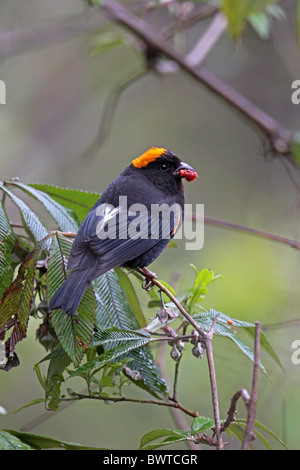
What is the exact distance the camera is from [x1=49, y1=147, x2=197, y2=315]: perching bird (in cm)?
203

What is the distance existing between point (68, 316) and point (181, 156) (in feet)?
17.7

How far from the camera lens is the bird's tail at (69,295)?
1846mm

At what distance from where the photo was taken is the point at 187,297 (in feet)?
6.91

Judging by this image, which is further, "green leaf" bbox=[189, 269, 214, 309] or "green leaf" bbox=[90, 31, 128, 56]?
"green leaf" bbox=[90, 31, 128, 56]

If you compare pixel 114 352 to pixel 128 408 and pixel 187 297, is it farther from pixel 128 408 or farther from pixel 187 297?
pixel 128 408

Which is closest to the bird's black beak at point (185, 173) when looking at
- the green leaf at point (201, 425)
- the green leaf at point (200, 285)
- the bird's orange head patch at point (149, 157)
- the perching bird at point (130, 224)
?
the perching bird at point (130, 224)

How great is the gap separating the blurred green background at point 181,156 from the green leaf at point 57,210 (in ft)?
6.09

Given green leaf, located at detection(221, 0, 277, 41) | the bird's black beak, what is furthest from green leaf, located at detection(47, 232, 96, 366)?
green leaf, located at detection(221, 0, 277, 41)

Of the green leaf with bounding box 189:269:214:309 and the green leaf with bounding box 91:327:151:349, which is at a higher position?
the green leaf with bounding box 189:269:214:309

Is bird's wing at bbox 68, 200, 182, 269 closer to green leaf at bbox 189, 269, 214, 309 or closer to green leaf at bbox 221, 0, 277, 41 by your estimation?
green leaf at bbox 189, 269, 214, 309

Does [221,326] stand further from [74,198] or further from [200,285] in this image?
[74,198]

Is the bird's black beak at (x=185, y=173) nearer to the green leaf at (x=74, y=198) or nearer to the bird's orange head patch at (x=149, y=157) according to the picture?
the bird's orange head patch at (x=149, y=157)

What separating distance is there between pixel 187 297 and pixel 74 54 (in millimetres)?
5335

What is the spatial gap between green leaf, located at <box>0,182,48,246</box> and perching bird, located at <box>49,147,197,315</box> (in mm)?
136
